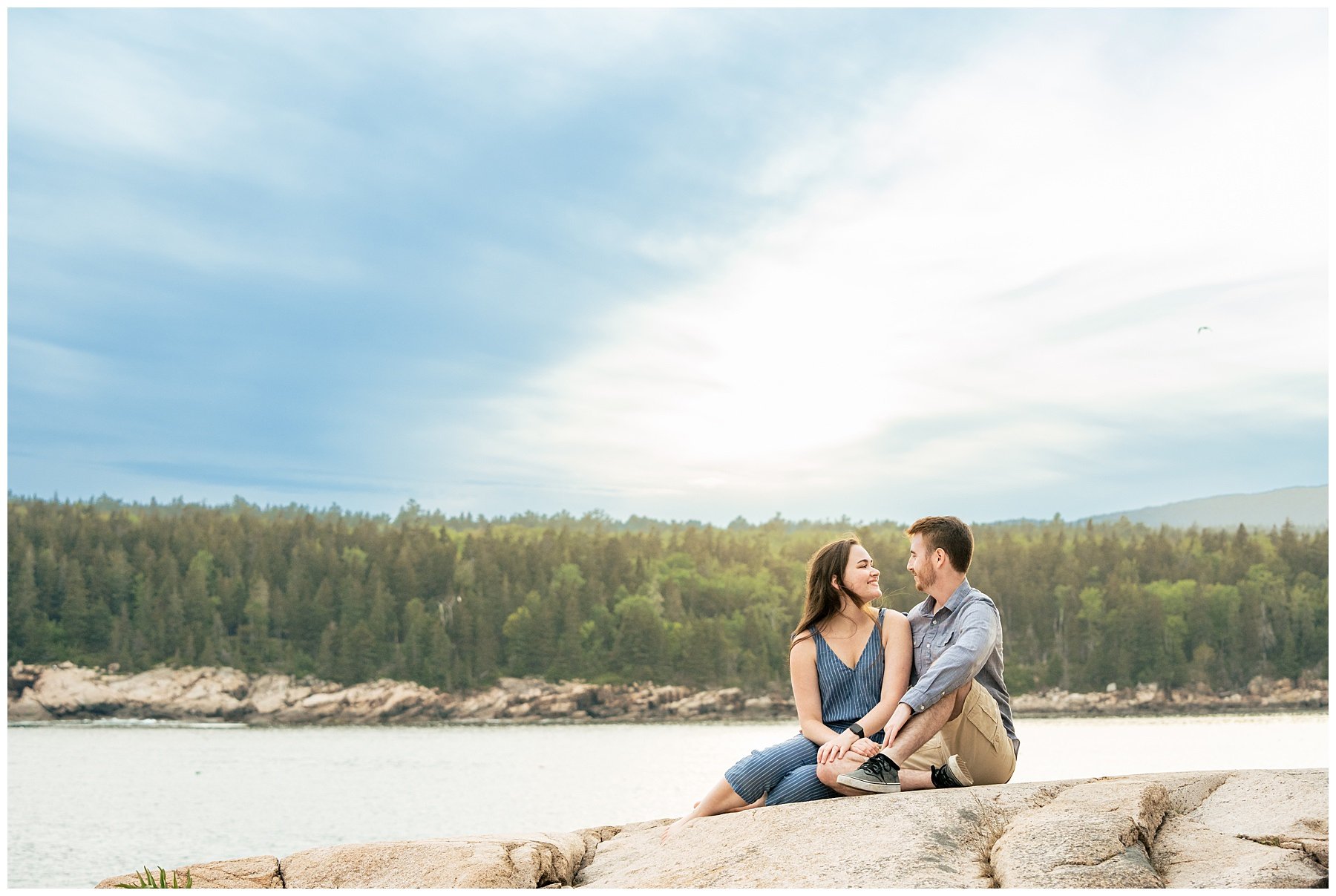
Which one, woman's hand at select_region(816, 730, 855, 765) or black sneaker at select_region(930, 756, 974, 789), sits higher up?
woman's hand at select_region(816, 730, 855, 765)

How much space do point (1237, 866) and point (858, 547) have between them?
259 centimetres

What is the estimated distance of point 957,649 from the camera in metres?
6.30

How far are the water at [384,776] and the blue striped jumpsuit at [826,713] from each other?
541 inches

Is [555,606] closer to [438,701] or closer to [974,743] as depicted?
[438,701]

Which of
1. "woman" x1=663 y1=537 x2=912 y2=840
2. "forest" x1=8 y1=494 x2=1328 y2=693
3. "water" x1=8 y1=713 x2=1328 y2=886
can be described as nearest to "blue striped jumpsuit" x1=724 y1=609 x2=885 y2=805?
"woman" x1=663 y1=537 x2=912 y2=840

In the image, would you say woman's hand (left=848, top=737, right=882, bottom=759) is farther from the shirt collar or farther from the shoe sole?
the shirt collar

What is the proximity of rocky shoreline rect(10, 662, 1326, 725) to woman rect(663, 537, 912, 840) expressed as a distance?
10039 cm

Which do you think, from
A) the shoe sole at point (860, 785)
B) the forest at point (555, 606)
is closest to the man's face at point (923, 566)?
the shoe sole at point (860, 785)

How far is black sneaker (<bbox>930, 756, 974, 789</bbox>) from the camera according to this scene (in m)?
6.52

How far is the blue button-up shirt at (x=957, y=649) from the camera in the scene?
6258mm

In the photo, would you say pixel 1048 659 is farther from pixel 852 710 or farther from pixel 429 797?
pixel 852 710

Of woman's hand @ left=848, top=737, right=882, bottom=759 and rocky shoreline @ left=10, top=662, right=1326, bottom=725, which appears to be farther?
rocky shoreline @ left=10, top=662, right=1326, bottom=725

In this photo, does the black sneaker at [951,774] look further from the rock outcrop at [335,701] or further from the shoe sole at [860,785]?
the rock outcrop at [335,701]

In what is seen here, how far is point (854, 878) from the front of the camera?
5.47 metres
